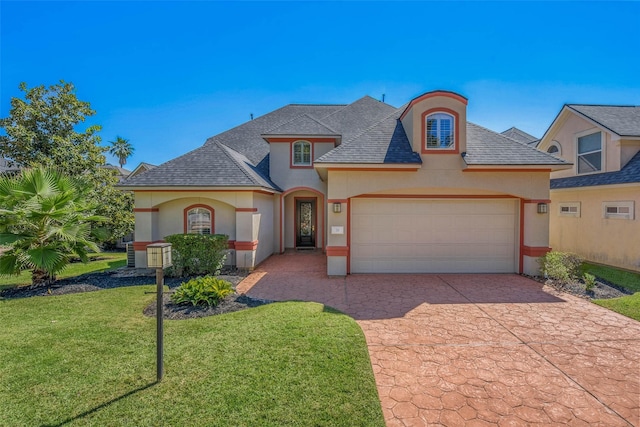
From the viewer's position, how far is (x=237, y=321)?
5.78 meters

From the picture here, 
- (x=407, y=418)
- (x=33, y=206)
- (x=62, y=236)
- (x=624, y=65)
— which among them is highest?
(x=624, y=65)

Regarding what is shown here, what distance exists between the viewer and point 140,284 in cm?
884

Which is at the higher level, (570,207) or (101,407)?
(570,207)

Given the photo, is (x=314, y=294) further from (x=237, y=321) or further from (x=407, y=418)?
(x=407, y=418)

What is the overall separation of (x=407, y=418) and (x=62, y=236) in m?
9.59

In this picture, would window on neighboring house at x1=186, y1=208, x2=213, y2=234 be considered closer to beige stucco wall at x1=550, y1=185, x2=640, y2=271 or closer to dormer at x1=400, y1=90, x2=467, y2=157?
dormer at x1=400, y1=90, x2=467, y2=157

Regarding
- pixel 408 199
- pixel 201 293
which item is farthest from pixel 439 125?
pixel 201 293

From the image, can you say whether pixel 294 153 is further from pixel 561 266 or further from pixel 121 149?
pixel 121 149

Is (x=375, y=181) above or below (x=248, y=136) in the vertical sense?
below

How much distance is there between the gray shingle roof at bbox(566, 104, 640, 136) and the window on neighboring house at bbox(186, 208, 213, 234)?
16.3 m

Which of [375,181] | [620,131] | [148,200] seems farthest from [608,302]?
[148,200]

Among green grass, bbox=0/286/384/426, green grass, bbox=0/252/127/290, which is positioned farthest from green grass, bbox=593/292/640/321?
green grass, bbox=0/252/127/290

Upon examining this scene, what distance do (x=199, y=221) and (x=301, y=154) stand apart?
604 cm

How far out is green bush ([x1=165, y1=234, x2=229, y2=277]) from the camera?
31.0 ft
